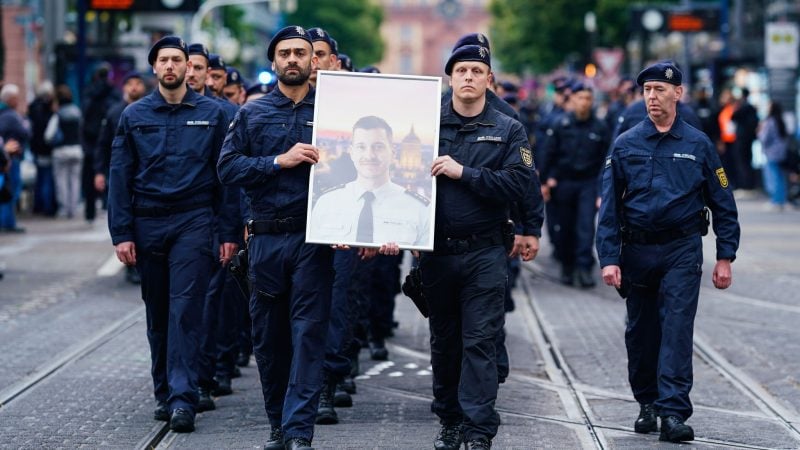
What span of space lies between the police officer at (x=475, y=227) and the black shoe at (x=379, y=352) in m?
3.42

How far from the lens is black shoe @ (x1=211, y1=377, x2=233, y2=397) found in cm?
952

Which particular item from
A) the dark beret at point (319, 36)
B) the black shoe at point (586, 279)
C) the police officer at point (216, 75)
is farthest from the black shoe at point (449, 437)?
the black shoe at point (586, 279)

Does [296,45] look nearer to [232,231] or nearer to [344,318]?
[232,231]

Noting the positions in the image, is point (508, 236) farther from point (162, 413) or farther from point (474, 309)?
point (162, 413)

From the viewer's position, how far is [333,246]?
7.37 metres

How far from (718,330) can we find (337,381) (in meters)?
4.76

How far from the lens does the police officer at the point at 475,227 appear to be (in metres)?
7.45

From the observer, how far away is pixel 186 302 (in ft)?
27.9

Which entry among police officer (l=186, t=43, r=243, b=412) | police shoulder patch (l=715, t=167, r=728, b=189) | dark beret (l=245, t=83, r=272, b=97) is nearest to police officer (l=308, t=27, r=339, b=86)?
police officer (l=186, t=43, r=243, b=412)

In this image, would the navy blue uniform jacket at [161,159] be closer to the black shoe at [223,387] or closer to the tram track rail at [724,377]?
the black shoe at [223,387]

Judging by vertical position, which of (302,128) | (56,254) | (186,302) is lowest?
(56,254)

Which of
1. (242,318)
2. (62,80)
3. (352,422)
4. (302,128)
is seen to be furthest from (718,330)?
(62,80)

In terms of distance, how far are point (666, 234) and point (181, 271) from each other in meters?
2.49

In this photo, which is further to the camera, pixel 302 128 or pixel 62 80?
pixel 62 80
